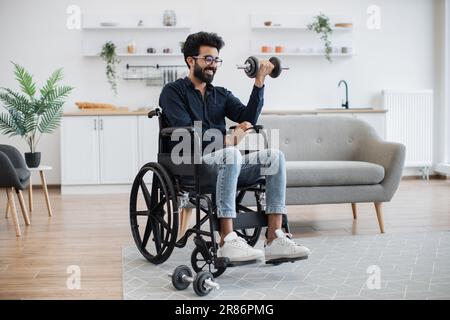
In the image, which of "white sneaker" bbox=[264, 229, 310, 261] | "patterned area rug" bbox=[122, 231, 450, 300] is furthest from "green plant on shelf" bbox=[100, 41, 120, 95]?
"white sneaker" bbox=[264, 229, 310, 261]

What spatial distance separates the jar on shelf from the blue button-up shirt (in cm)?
366

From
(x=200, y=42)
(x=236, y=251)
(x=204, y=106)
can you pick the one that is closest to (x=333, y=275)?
(x=236, y=251)

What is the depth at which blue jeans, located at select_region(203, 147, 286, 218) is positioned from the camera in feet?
9.33

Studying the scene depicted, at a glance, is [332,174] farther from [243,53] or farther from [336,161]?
[243,53]

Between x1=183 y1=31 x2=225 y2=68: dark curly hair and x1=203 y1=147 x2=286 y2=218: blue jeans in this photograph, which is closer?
x1=203 y1=147 x2=286 y2=218: blue jeans

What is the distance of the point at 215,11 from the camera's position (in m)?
6.85

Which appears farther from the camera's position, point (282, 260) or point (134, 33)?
point (134, 33)

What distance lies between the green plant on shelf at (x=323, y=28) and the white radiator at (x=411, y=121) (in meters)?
0.80

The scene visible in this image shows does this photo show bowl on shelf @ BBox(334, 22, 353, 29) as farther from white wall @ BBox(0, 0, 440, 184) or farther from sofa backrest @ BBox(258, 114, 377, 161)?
sofa backrest @ BBox(258, 114, 377, 161)

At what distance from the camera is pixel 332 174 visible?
3926 millimetres

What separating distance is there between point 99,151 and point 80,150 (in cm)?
19

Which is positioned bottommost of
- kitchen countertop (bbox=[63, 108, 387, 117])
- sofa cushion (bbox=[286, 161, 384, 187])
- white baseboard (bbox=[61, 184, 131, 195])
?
white baseboard (bbox=[61, 184, 131, 195])

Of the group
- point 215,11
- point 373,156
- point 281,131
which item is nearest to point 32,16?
point 215,11
